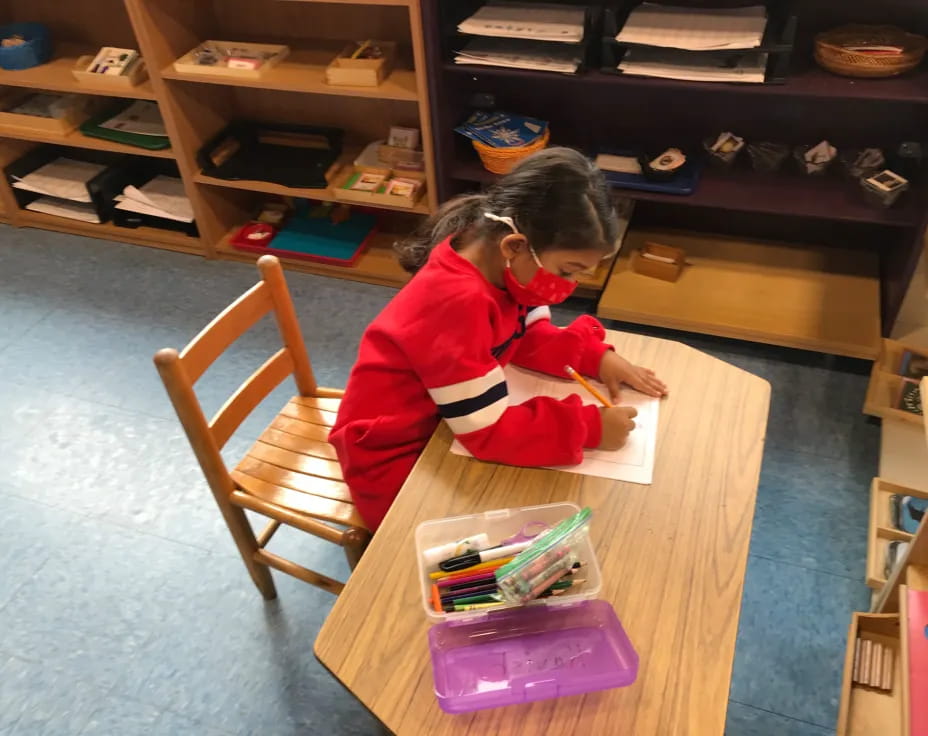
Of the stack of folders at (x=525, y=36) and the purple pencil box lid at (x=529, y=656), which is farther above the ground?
the stack of folders at (x=525, y=36)

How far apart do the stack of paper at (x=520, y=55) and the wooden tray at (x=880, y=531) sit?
1246 mm

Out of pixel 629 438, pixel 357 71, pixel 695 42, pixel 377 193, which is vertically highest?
pixel 695 42

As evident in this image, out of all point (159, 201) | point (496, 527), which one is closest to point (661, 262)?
point (496, 527)

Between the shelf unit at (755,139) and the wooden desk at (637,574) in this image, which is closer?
the wooden desk at (637,574)

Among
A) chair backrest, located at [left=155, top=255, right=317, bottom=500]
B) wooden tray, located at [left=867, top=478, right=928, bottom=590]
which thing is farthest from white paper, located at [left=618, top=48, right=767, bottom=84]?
chair backrest, located at [left=155, top=255, right=317, bottom=500]

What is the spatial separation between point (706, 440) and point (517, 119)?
146cm

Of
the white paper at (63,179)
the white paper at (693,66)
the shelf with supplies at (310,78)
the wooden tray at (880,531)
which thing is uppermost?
the white paper at (693,66)

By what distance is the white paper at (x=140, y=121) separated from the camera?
267 centimetres

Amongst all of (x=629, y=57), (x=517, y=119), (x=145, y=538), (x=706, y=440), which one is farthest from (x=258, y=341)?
(x=706, y=440)

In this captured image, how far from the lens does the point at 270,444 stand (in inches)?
59.9

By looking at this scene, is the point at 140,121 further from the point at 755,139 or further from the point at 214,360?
the point at 755,139

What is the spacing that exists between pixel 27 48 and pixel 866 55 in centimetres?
262

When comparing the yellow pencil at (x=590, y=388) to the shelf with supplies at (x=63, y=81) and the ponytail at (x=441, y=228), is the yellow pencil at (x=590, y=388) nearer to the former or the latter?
the ponytail at (x=441, y=228)

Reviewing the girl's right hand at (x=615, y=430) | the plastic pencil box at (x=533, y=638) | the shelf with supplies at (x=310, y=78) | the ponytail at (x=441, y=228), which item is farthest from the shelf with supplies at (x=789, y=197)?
the plastic pencil box at (x=533, y=638)
